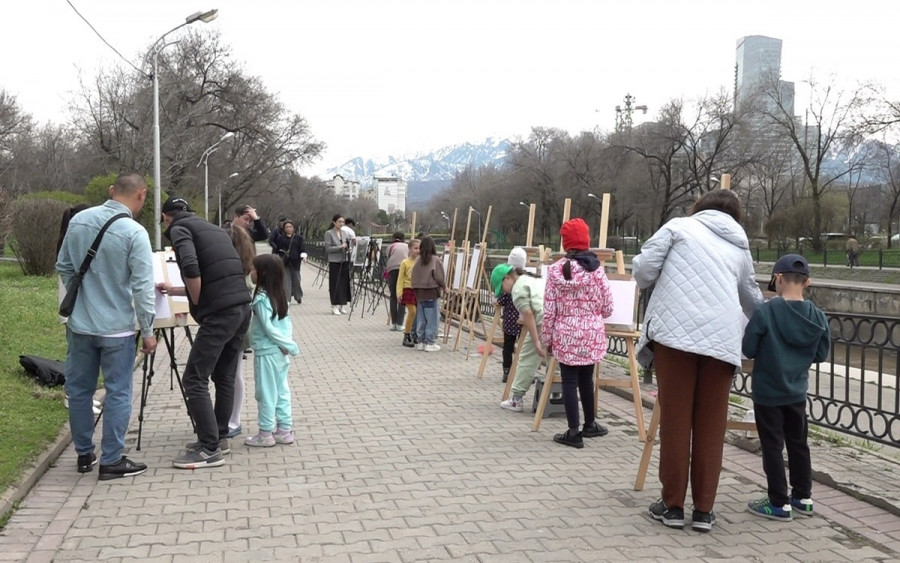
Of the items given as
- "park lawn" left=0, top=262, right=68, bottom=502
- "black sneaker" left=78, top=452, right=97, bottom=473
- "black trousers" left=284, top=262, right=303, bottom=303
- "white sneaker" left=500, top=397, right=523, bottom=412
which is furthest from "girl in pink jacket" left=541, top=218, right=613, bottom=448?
"black trousers" left=284, top=262, right=303, bottom=303

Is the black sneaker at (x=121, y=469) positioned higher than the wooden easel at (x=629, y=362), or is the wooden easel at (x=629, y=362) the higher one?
the wooden easel at (x=629, y=362)

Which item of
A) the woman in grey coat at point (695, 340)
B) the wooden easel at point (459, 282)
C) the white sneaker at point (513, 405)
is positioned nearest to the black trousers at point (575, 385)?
the white sneaker at point (513, 405)

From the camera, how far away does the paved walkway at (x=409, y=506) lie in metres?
4.61

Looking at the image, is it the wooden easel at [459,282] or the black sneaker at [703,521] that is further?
the wooden easel at [459,282]

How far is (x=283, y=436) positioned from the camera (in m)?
7.04

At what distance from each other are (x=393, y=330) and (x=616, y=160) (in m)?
56.7

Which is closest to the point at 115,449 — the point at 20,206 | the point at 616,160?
the point at 20,206

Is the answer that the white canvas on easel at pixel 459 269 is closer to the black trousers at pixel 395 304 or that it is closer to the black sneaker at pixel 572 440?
the black trousers at pixel 395 304

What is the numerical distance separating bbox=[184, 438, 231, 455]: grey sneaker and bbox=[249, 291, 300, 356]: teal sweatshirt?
0.76 meters

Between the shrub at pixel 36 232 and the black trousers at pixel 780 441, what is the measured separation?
70.1 ft

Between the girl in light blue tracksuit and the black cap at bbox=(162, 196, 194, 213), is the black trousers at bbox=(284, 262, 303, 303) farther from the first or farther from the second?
the black cap at bbox=(162, 196, 194, 213)

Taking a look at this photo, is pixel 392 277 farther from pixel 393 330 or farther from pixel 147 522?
pixel 147 522

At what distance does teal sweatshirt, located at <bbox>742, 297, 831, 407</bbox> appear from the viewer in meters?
5.05

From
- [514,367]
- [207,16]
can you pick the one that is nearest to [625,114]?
[207,16]
